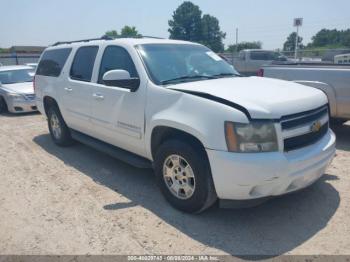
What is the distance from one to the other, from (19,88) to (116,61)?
7.30 meters

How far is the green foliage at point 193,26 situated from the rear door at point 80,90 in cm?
6807

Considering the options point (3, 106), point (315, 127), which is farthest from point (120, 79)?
point (3, 106)

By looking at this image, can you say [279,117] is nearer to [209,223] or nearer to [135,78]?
[209,223]

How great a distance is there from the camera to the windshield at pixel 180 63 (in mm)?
4012

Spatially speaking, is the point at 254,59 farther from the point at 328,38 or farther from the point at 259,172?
the point at 328,38

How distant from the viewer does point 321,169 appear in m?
3.51

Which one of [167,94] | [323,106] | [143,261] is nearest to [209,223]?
[143,261]

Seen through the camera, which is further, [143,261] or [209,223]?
[209,223]

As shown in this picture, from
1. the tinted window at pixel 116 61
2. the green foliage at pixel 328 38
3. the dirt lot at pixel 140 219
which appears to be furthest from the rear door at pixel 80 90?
the green foliage at pixel 328 38

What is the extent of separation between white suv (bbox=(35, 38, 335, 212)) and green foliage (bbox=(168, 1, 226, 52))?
226 ft

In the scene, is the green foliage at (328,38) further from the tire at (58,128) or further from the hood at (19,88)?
the tire at (58,128)

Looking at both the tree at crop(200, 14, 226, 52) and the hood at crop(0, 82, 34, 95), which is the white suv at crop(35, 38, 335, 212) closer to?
the hood at crop(0, 82, 34, 95)

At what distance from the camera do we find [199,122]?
3.24 m

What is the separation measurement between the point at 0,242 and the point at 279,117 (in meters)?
2.95
